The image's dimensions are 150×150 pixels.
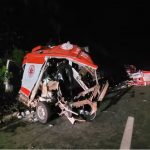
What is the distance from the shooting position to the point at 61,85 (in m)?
9.55

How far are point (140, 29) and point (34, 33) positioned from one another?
1008cm

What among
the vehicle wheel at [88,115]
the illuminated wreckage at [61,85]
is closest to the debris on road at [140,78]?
the illuminated wreckage at [61,85]

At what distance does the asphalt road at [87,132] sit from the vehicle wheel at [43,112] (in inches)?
6.8

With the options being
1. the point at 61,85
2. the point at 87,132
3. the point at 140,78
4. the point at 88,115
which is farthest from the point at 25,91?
the point at 140,78

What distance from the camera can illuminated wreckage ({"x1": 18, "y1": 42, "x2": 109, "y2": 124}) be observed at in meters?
8.70

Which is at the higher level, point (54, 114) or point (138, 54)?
point (138, 54)

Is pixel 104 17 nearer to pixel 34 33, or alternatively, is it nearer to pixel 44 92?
pixel 34 33

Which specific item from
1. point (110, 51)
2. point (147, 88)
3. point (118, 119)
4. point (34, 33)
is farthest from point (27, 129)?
point (110, 51)

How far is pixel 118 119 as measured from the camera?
8922mm

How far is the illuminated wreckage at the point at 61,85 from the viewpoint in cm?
870

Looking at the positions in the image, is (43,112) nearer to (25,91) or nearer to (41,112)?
(41,112)

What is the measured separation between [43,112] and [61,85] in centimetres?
114

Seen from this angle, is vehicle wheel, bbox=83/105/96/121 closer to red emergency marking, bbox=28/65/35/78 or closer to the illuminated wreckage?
the illuminated wreckage

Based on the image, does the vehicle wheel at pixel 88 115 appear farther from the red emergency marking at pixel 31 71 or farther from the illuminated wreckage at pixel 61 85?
the red emergency marking at pixel 31 71
